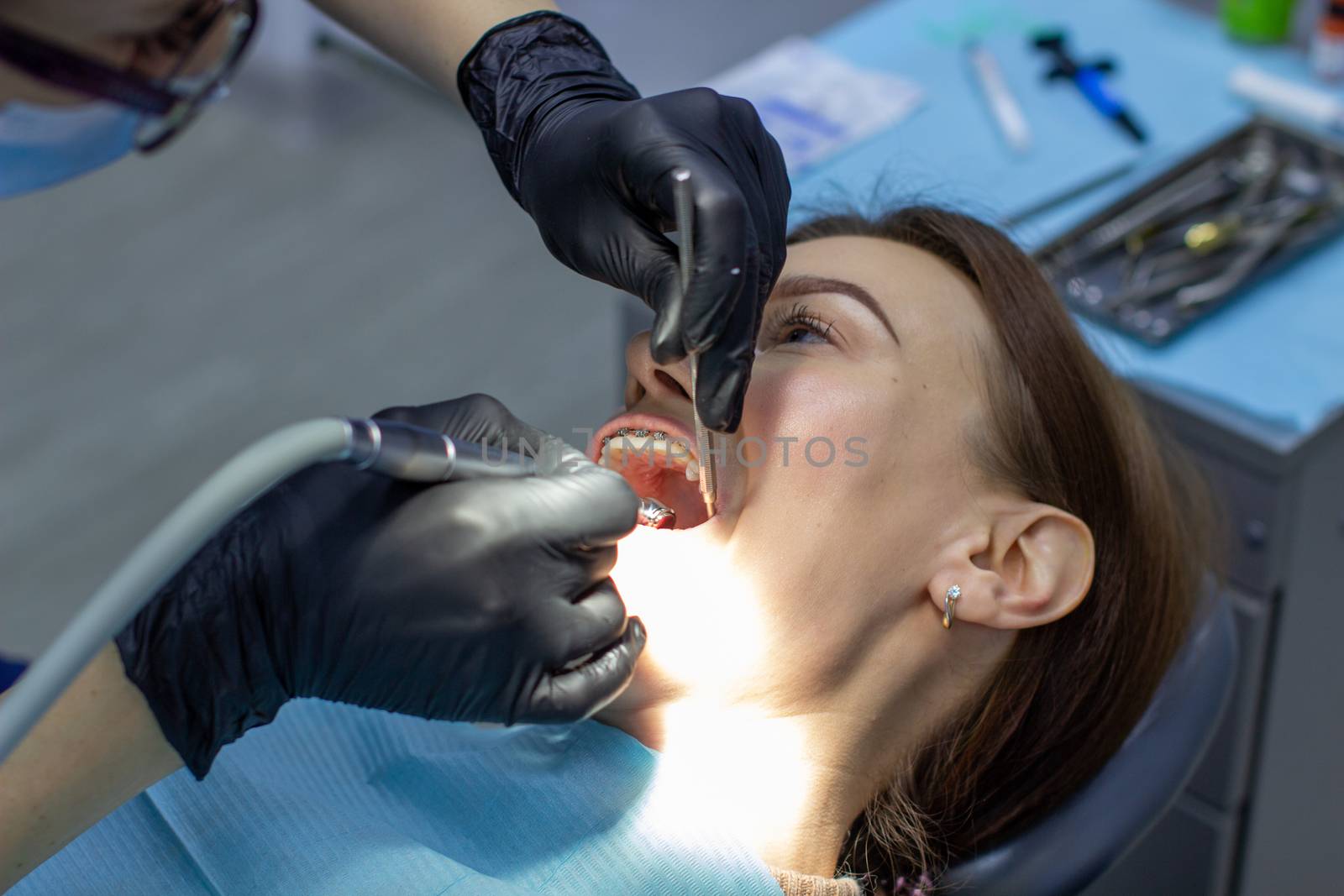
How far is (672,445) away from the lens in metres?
1.32

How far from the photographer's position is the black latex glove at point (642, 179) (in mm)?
1054

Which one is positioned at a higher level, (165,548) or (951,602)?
(165,548)

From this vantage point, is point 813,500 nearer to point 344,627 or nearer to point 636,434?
point 636,434

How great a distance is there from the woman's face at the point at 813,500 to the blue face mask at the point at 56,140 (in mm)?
508

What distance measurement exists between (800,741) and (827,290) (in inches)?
17.2

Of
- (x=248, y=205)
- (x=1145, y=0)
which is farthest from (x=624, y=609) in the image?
(x=248, y=205)

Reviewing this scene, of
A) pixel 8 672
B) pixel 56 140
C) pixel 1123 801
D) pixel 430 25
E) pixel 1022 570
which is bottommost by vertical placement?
pixel 1123 801

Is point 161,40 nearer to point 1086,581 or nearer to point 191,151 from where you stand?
point 1086,581

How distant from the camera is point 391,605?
39.3 inches

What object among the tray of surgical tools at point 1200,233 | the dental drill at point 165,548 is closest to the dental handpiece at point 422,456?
the dental drill at point 165,548

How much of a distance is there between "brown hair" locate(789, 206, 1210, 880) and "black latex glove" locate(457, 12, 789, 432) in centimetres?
29

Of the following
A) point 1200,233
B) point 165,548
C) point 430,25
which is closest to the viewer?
point 165,548

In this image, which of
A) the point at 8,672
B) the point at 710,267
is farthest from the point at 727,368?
the point at 8,672

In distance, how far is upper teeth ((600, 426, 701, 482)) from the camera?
1.31 metres
